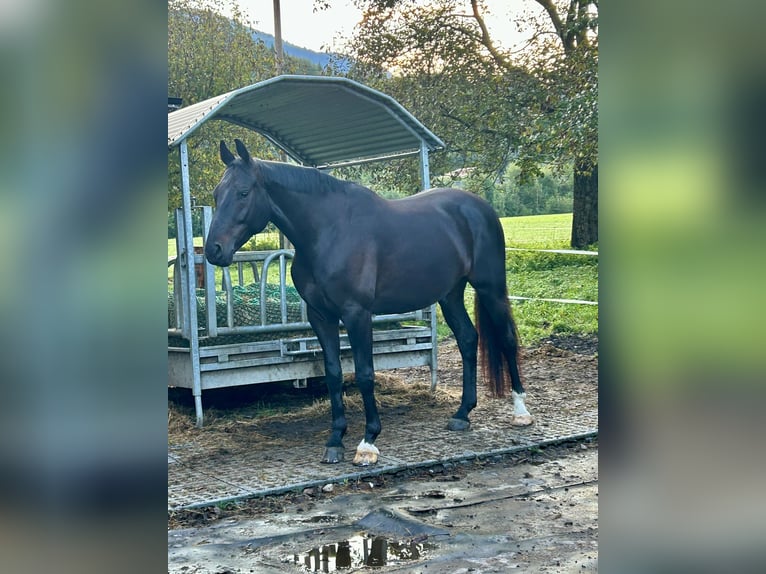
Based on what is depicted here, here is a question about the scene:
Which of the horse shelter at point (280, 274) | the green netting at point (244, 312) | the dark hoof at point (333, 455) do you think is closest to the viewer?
the dark hoof at point (333, 455)

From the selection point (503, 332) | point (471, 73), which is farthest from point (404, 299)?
point (471, 73)

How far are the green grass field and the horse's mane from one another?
3226mm

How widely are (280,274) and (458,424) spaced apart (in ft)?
6.03

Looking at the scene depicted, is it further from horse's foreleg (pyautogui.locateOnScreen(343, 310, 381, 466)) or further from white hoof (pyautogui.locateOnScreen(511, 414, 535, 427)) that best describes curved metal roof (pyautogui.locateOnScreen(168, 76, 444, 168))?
white hoof (pyautogui.locateOnScreen(511, 414, 535, 427))

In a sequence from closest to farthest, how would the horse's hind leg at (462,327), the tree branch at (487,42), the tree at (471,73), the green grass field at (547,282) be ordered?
the horse's hind leg at (462,327), the green grass field at (547,282), the tree at (471,73), the tree branch at (487,42)

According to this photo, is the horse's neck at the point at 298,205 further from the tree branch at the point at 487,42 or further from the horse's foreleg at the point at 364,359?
the tree branch at the point at 487,42

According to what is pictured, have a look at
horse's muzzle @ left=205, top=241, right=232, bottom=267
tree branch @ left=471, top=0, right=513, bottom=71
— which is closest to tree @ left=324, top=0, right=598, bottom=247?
tree branch @ left=471, top=0, right=513, bottom=71

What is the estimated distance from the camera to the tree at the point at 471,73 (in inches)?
551

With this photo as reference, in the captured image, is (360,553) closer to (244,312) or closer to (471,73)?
(244,312)

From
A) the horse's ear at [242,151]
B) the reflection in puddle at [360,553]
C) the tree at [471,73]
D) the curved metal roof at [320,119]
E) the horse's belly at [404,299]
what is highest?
the tree at [471,73]

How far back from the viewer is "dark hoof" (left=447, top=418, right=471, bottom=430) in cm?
605

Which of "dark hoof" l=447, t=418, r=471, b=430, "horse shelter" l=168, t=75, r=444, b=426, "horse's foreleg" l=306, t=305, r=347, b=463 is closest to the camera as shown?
"horse's foreleg" l=306, t=305, r=347, b=463

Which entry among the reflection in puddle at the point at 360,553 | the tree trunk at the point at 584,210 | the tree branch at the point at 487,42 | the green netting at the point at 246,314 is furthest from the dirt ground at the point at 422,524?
the tree trunk at the point at 584,210
